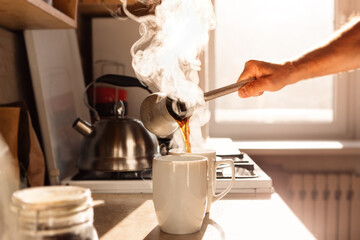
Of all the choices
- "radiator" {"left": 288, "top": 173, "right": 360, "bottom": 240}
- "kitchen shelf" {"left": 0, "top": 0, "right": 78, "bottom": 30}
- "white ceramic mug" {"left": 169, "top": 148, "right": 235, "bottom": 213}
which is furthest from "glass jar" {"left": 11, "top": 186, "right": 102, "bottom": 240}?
"radiator" {"left": 288, "top": 173, "right": 360, "bottom": 240}

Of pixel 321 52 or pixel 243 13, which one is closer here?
pixel 321 52

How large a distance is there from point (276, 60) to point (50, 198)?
2306 mm

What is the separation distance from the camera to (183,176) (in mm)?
771

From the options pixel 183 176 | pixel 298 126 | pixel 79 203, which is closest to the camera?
pixel 79 203

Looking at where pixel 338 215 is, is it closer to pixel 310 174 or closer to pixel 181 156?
pixel 310 174

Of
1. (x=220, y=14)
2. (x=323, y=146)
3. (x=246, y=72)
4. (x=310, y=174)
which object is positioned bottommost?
(x=310, y=174)

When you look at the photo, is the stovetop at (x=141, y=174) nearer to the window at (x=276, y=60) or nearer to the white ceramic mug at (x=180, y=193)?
the white ceramic mug at (x=180, y=193)

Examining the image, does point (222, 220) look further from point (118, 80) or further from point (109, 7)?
point (109, 7)

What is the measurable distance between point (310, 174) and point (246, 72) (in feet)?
4.34

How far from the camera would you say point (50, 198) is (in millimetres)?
471

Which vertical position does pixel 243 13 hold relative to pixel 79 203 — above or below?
above

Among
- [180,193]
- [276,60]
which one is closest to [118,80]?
[180,193]

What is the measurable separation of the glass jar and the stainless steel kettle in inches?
27.1

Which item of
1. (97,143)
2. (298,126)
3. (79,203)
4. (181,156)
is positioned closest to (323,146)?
(298,126)
